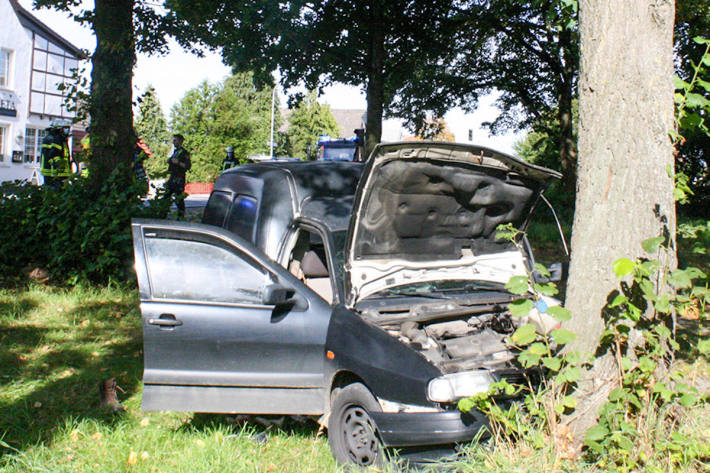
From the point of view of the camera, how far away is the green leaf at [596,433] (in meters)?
3.60

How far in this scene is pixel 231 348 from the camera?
4.52 metres

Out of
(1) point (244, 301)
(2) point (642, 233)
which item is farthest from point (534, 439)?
(1) point (244, 301)

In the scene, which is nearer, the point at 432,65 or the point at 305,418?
the point at 305,418

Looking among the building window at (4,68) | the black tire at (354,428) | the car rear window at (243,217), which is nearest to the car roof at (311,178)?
the car rear window at (243,217)

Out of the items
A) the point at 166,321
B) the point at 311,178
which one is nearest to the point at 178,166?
the point at 311,178

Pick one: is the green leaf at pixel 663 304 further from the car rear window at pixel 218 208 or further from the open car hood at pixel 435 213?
the car rear window at pixel 218 208

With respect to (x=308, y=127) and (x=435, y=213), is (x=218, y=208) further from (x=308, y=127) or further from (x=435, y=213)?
(x=308, y=127)

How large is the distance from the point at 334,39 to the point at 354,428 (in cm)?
1512

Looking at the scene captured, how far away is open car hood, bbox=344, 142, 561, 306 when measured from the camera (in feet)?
15.6

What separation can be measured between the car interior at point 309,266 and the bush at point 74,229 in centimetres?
431

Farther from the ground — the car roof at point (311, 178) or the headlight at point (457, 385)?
the car roof at point (311, 178)

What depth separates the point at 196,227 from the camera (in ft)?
15.5

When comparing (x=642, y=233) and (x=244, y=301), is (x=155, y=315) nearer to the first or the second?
(x=244, y=301)

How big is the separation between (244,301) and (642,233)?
2624 mm
